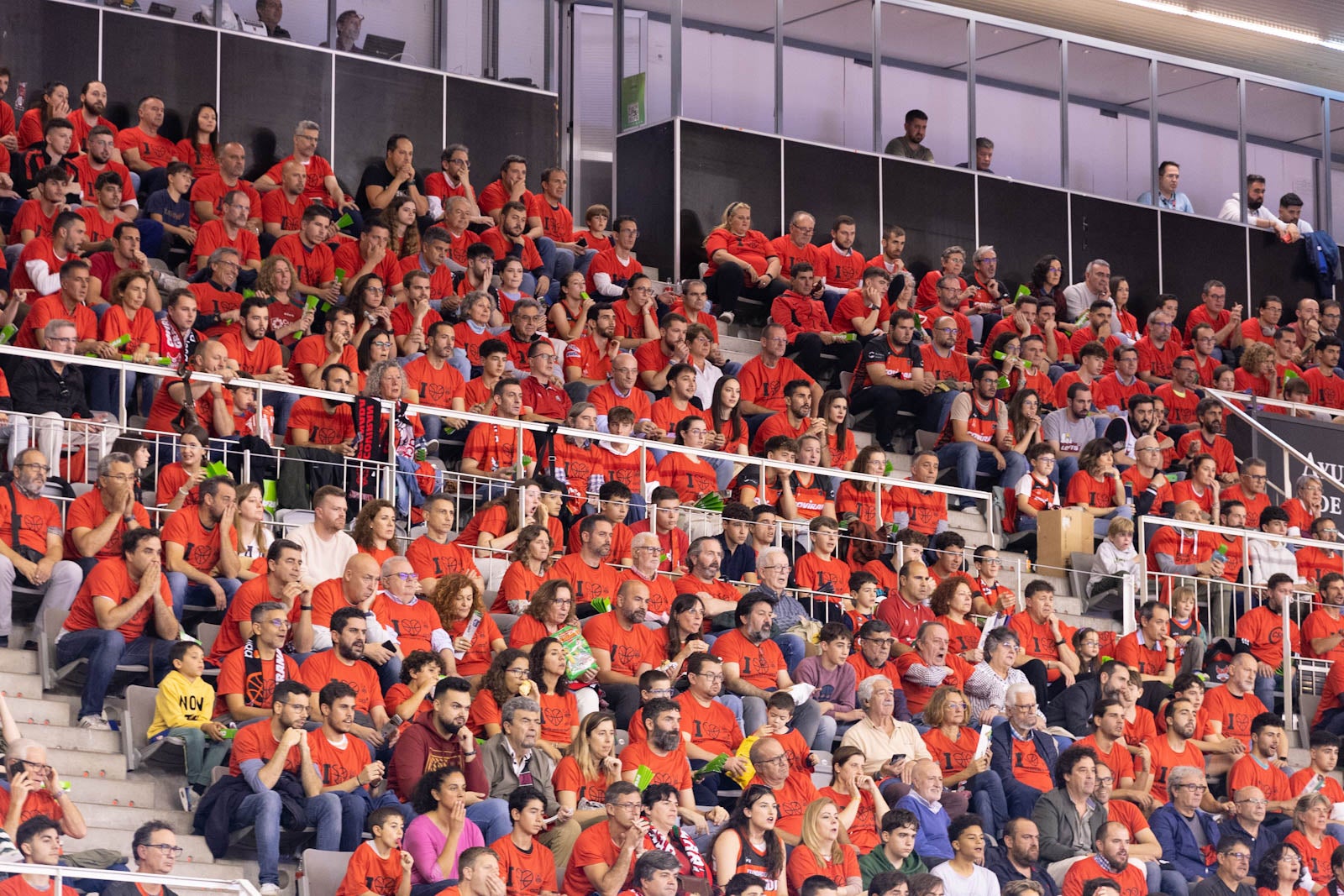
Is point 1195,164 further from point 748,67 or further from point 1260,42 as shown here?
point 748,67

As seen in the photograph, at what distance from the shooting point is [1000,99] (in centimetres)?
1970

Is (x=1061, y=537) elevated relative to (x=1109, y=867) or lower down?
elevated

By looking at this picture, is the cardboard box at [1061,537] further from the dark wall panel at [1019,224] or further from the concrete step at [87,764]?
the concrete step at [87,764]

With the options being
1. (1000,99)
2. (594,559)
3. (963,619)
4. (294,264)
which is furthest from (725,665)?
(1000,99)

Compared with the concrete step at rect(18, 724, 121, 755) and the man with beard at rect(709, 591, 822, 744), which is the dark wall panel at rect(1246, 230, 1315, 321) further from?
the concrete step at rect(18, 724, 121, 755)

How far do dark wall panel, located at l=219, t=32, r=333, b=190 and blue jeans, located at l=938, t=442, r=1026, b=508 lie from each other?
5.22 metres

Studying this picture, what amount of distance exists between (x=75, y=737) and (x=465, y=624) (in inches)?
80.9

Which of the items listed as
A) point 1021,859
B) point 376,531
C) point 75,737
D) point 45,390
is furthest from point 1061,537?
point 75,737

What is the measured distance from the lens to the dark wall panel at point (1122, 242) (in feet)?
63.7

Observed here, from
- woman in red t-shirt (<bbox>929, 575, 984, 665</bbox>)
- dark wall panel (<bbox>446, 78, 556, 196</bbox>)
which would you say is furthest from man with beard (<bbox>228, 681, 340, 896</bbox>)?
dark wall panel (<bbox>446, 78, 556, 196</bbox>)

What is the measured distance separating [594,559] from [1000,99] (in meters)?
9.78

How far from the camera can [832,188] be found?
18141mm

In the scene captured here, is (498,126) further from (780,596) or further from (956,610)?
(956,610)

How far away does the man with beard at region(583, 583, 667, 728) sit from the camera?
420 inches
